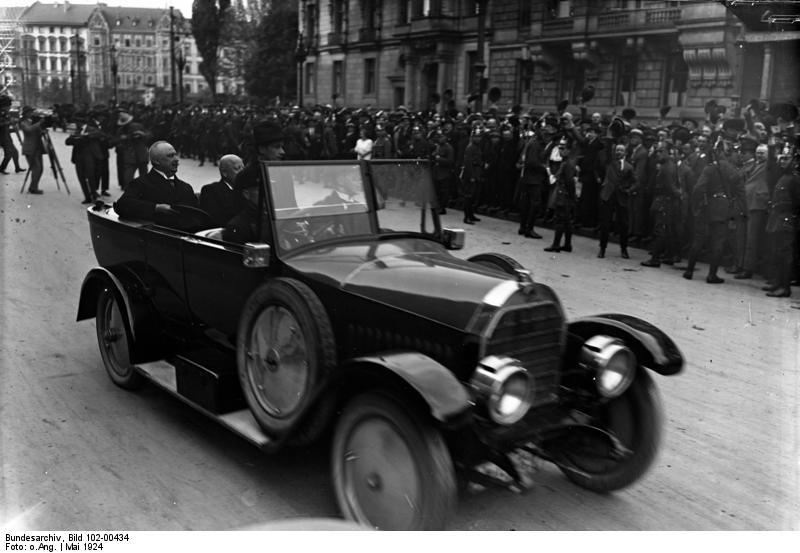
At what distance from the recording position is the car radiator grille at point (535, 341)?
147 inches

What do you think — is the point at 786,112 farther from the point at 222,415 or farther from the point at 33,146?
the point at 33,146

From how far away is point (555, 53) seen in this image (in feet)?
118

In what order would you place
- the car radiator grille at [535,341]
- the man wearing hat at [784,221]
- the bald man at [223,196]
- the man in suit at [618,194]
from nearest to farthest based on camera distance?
the car radiator grille at [535,341] → the bald man at [223,196] → the man wearing hat at [784,221] → the man in suit at [618,194]

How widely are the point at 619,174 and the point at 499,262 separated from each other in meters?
7.82

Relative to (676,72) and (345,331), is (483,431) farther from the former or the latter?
(676,72)

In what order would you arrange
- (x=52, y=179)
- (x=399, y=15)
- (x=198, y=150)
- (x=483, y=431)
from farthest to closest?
1. (x=399, y=15)
2. (x=198, y=150)
3. (x=52, y=179)
4. (x=483, y=431)

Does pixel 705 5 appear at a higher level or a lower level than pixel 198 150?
higher

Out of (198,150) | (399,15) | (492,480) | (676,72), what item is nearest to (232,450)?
(492,480)

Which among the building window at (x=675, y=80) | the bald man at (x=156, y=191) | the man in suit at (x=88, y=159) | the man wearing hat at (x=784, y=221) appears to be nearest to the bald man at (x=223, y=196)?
the bald man at (x=156, y=191)

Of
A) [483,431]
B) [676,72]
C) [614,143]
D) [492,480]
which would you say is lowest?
[492,480]

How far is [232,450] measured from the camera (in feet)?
15.3

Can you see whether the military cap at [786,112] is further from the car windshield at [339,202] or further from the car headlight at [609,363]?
the car headlight at [609,363]
